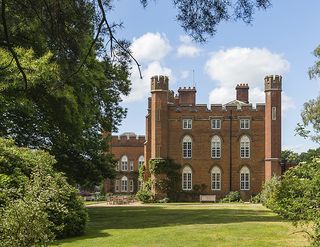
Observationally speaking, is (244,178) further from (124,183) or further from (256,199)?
(124,183)

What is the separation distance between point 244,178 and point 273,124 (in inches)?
219

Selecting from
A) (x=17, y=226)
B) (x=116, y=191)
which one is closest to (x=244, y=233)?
(x=17, y=226)

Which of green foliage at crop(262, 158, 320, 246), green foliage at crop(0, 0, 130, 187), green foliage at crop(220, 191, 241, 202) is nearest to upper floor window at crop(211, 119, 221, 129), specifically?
green foliage at crop(220, 191, 241, 202)

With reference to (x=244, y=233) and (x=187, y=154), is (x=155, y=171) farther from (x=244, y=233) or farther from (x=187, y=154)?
(x=244, y=233)

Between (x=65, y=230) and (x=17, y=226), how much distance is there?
8.27 metres

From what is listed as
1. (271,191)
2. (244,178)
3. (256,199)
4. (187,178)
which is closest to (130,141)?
(187,178)

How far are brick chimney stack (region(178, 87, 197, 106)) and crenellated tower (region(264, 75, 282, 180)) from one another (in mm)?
7908

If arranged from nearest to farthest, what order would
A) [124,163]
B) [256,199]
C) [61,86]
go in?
1. [61,86]
2. [256,199]
3. [124,163]

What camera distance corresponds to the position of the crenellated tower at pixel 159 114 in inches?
2012

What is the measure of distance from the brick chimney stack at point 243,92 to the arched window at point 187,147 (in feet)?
22.9

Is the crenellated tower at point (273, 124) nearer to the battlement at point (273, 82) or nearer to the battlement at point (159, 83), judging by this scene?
the battlement at point (273, 82)

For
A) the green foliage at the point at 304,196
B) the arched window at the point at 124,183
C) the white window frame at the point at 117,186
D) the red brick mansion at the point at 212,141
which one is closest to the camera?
the green foliage at the point at 304,196

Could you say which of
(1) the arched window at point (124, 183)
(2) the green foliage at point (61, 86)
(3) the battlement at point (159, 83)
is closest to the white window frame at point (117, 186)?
(1) the arched window at point (124, 183)

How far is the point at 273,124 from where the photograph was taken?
165 feet
